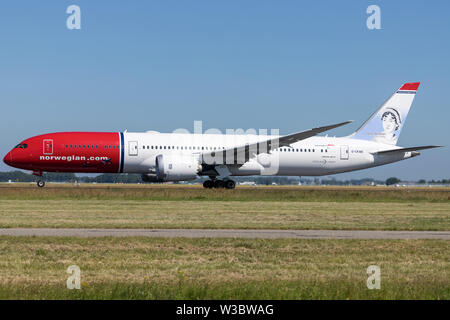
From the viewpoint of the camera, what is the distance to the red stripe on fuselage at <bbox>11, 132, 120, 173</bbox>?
41438 millimetres

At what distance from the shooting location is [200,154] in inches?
1706

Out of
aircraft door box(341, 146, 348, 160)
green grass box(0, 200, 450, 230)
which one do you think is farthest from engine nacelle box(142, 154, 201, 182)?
aircraft door box(341, 146, 348, 160)

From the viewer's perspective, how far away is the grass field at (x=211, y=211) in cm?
2128

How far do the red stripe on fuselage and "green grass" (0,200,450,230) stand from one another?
31.6 feet

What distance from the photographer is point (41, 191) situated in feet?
122

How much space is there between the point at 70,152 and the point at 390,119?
26542 mm

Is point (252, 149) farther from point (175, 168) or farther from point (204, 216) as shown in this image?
point (204, 216)

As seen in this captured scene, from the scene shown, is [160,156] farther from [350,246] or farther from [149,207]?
[350,246]

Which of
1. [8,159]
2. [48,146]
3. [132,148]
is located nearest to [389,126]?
[132,148]

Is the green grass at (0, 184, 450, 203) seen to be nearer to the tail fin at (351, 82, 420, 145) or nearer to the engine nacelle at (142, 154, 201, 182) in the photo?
the engine nacelle at (142, 154, 201, 182)

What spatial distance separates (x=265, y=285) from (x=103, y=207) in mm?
19053

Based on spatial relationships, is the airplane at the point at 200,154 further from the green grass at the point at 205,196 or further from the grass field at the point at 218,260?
the grass field at the point at 218,260

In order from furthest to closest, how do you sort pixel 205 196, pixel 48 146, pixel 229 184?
pixel 229 184 < pixel 48 146 < pixel 205 196
